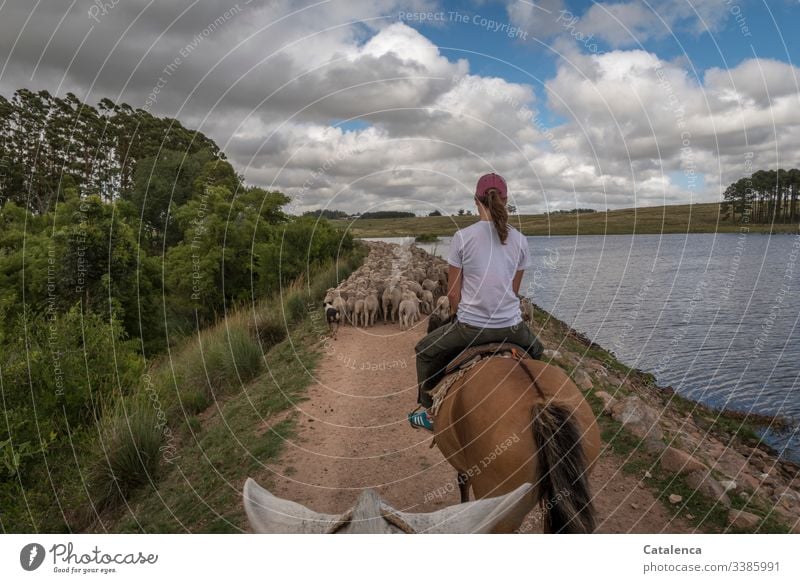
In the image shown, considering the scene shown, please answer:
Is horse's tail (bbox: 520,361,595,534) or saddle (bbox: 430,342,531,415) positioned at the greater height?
saddle (bbox: 430,342,531,415)

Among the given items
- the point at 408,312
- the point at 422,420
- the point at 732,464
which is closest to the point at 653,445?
the point at 732,464

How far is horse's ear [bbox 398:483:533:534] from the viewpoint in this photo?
6.39 ft

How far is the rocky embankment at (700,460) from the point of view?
17.4 ft

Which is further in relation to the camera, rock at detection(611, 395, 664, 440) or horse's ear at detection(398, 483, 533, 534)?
rock at detection(611, 395, 664, 440)

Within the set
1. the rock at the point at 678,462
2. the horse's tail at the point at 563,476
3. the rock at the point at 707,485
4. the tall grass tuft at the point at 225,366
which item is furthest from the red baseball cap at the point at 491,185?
the tall grass tuft at the point at 225,366

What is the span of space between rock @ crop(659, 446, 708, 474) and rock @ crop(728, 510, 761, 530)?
2.80 feet

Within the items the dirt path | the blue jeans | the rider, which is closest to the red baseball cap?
the rider

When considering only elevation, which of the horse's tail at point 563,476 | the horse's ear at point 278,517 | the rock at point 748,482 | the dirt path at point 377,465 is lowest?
the rock at point 748,482

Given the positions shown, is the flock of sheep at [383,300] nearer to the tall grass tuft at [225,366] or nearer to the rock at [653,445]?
the tall grass tuft at [225,366]
